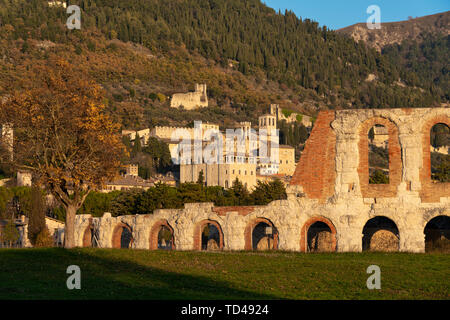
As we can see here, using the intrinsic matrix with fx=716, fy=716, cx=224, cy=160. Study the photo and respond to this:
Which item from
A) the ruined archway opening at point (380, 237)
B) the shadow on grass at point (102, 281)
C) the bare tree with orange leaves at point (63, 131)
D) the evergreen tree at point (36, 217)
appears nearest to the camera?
the shadow on grass at point (102, 281)

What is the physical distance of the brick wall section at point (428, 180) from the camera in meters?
31.7

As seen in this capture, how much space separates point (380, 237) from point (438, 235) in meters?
2.75

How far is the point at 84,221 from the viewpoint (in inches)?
1670

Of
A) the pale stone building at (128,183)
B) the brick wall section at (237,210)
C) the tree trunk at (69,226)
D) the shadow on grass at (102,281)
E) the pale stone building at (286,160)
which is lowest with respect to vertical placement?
the shadow on grass at (102,281)

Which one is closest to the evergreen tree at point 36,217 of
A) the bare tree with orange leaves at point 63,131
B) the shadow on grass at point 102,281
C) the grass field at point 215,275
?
the bare tree with orange leaves at point 63,131

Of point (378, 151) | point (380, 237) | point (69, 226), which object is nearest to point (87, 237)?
point (69, 226)

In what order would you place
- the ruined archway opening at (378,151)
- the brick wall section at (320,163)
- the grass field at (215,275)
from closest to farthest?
the grass field at (215,275), the brick wall section at (320,163), the ruined archway opening at (378,151)

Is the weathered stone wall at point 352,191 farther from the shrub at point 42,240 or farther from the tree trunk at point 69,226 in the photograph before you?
the shrub at point 42,240

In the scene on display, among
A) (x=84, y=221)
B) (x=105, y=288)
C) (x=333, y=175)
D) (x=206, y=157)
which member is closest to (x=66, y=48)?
(x=206, y=157)

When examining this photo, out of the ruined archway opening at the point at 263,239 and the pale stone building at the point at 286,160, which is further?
the pale stone building at the point at 286,160

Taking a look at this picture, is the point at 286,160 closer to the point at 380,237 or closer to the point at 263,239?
the point at 263,239

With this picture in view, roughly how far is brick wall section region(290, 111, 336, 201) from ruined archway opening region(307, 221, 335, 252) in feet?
10.8

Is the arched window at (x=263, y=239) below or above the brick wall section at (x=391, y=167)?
below

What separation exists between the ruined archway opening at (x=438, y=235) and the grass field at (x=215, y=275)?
5.23 meters
